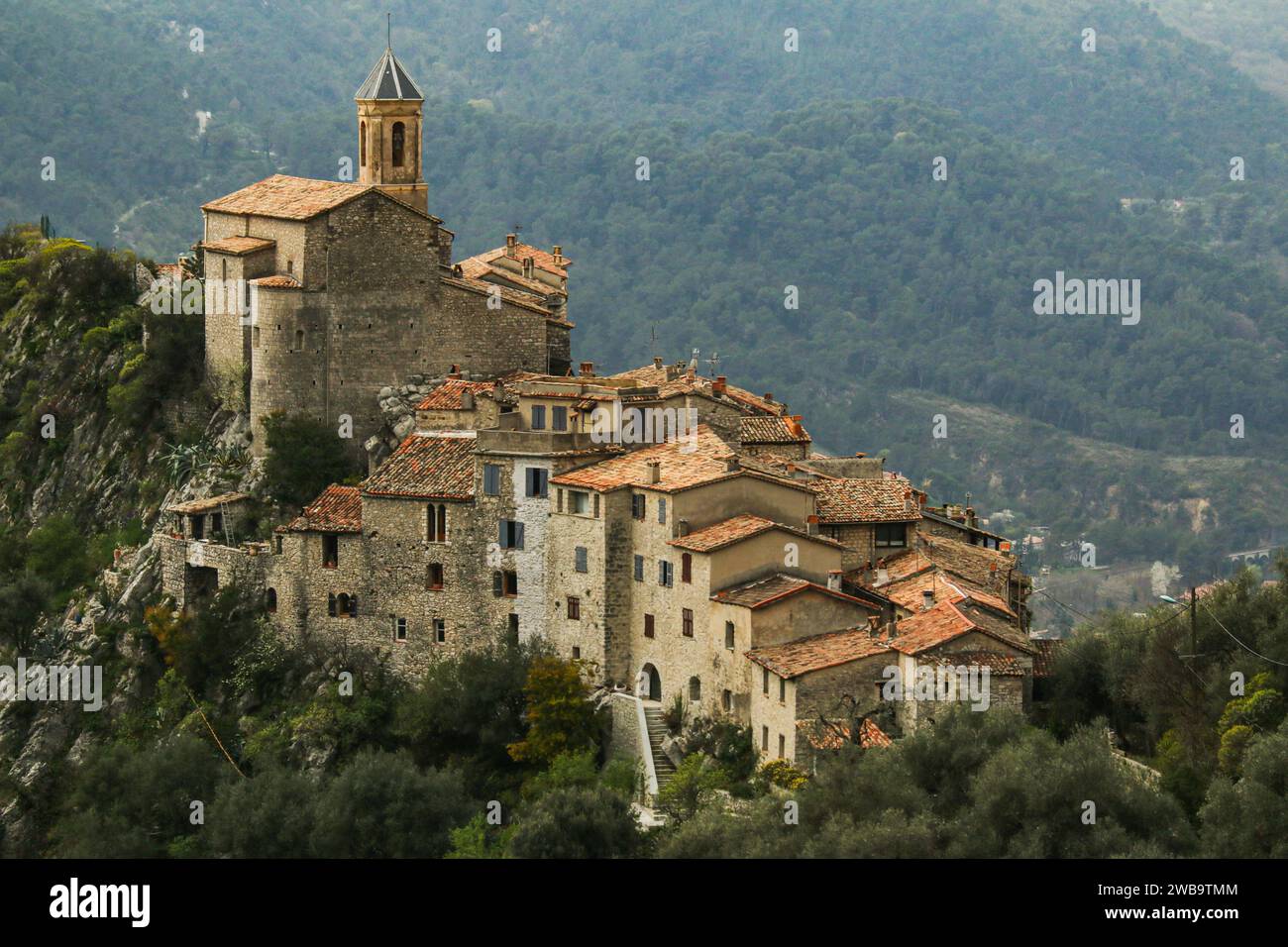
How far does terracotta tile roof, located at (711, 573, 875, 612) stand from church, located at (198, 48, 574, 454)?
16854 millimetres

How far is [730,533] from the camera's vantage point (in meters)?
64.9

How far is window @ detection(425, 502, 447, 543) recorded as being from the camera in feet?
232

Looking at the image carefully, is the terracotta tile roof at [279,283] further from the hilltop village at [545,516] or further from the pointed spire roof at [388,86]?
the pointed spire roof at [388,86]

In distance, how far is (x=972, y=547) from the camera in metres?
72.9

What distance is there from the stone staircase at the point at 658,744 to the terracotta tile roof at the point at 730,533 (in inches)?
161

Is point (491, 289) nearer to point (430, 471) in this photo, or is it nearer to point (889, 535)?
point (430, 471)

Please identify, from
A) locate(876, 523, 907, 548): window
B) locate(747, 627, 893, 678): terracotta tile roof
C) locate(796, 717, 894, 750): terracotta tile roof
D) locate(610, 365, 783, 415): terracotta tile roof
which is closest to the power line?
locate(876, 523, 907, 548): window

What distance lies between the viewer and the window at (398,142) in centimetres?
8275

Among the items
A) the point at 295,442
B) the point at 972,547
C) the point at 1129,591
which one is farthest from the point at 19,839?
the point at 1129,591

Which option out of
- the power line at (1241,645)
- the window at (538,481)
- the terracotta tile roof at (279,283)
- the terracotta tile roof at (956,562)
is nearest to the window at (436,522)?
the window at (538,481)

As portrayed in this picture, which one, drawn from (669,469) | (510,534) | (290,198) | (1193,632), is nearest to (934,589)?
(1193,632)

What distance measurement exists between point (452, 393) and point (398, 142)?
10.7m

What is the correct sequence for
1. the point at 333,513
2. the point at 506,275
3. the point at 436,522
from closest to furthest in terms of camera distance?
the point at 436,522, the point at 333,513, the point at 506,275

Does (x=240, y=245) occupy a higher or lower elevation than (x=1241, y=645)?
higher
